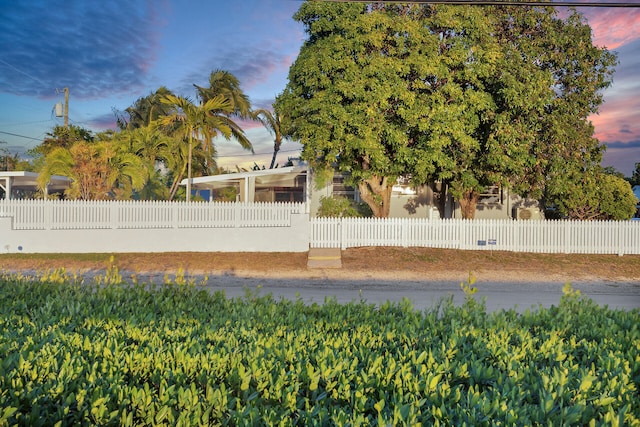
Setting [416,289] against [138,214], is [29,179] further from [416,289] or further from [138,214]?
[416,289]

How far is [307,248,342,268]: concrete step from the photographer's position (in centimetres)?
1472

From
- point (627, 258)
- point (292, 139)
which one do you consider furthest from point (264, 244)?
point (627, 258)

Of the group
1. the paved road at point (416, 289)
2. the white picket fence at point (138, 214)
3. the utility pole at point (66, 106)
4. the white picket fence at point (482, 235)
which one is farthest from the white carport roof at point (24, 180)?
the white picket fence at point (482, 235)

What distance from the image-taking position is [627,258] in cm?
1706

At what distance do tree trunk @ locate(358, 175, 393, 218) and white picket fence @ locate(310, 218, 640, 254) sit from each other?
1.70m

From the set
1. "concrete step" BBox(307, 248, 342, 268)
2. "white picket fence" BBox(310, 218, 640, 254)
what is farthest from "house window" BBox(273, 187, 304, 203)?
"concrete step" BBox(307, 248, 342, 268)

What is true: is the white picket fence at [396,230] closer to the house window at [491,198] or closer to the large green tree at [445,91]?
the large green tree at [445,91]

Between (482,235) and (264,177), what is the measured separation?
422 inches

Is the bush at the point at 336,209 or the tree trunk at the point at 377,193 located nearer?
the tree trunk at the point at 377,193

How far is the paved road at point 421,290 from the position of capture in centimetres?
1016

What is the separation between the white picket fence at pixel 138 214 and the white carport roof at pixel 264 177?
15.9ft

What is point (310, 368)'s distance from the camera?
104 inches

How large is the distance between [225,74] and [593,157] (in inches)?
843

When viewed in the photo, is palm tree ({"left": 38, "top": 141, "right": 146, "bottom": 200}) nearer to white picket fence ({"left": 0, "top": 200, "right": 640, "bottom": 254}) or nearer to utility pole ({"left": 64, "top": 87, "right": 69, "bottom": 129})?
white picket fence ({"left": 0, "top": 200, "right": 640, "bottom": 254})
